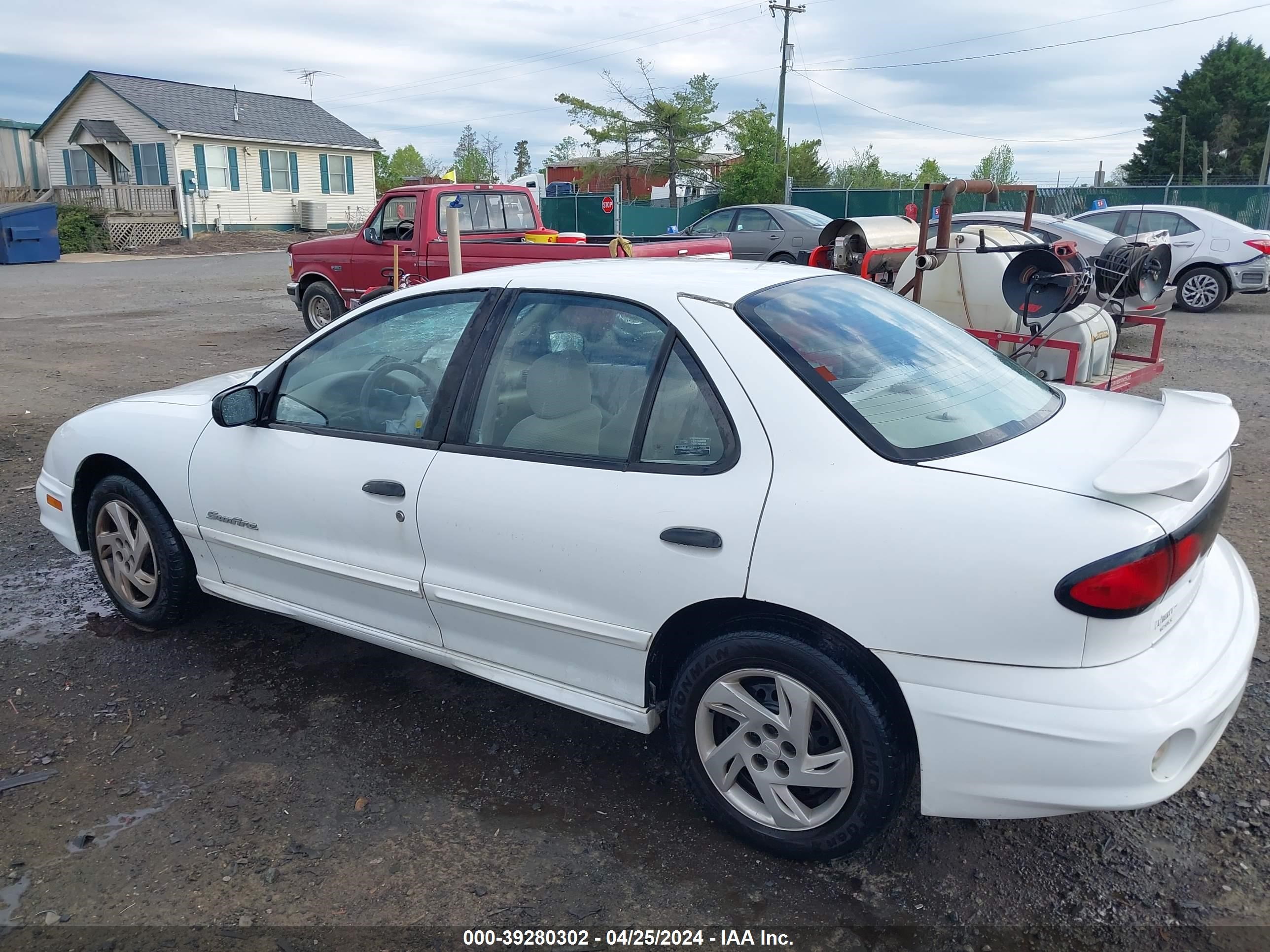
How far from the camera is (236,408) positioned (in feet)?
11.7

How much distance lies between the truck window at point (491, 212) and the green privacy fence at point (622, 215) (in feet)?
53.2

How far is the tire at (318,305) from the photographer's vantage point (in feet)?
41.5

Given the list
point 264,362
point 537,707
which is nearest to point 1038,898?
point 537,707

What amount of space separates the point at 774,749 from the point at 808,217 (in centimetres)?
1502

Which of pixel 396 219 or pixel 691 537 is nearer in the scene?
pixel 691 537

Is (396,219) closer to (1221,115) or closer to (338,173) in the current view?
(338,173)

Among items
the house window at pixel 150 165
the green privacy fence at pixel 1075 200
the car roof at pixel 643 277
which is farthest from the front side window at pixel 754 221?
the house window at pixel 150 165

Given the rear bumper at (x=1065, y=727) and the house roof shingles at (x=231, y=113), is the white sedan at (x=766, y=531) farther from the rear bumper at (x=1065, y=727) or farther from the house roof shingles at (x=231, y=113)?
the house roof shingles at (x=231, y=113)

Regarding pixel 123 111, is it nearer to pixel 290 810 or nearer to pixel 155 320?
pixel 155 320

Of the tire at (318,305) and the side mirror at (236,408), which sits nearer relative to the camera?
the side mirror at (236,408)

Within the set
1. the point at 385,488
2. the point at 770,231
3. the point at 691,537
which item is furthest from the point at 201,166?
the point at 691,537

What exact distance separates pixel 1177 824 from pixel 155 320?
1515 cm

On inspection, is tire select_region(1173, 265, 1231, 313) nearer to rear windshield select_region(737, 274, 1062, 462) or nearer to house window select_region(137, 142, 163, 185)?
rear windshield select_region(737, 274, 1062, 462)

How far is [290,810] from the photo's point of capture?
3008 mm
